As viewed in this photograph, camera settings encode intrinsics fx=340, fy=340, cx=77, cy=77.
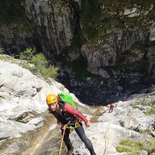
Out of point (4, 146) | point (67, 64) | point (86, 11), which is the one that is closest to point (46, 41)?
point (67, 64)

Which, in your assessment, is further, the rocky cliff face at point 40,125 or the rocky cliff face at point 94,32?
the rocky cliff face at point 94,32

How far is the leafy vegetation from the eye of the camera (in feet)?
59.3

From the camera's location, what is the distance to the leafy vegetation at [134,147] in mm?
18062

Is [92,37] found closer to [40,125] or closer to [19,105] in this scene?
[19,105]

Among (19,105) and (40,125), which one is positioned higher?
(19,105)

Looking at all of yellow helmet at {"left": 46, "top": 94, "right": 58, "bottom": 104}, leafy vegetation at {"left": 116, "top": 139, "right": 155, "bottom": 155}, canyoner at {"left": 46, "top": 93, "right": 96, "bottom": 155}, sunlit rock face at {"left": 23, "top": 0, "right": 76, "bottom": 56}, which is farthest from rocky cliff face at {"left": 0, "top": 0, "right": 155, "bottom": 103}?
yellow helmet at {"left": 46, "top": 94, "right": 58, "bottom": 104}

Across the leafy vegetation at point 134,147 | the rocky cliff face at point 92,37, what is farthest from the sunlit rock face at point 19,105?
the rocky cliff face at point 92,37

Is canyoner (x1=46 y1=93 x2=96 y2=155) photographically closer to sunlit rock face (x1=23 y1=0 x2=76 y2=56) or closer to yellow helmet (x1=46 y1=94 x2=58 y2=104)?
yellow helmet (x1=46 y1=94 x2=58 y2=104)

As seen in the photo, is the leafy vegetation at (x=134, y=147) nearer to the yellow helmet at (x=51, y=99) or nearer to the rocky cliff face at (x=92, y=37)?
the yellow helmet at (x=51, y=99)

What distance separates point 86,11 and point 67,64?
10.5 metres

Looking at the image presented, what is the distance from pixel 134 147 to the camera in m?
18.8

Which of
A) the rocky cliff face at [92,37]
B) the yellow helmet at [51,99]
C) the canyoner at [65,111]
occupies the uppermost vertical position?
the yellow helmet at [51,99]

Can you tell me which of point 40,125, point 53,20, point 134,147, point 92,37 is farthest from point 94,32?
point 134,147

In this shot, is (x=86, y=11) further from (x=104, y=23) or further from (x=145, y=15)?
(x=145, y=15)
